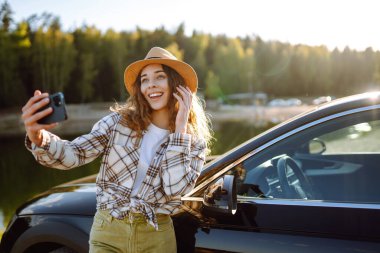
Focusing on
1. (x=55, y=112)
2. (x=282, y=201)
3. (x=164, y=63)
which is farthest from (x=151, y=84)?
(x=282, y=201)

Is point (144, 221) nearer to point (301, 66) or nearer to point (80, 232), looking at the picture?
point (80, 232)

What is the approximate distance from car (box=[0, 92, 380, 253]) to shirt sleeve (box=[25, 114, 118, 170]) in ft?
1.66

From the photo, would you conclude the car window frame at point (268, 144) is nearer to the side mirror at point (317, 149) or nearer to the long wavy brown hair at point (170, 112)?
the long wavy brown hair at point (170, 112)

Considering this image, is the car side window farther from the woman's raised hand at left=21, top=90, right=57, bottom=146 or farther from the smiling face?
the woman's raised hand at left=21, top=90, right=57, bottom=146

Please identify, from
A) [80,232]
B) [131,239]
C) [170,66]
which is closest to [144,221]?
[131,239]

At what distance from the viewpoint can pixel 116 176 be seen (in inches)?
84.0

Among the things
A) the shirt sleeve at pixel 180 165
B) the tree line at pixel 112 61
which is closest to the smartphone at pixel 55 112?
the shirt sleeve at pixel 180 165

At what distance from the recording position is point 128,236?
2.07 meters

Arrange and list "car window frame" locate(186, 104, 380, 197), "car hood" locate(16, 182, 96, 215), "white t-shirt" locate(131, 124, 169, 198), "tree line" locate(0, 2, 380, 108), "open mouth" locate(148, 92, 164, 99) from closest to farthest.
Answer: "car window frame" locate(186, 104, 380, 197), "white t-shirt" locate(131, 124, 169, 198), "open mouth" locate(148, 92, 164, 99), "car hood" locate(16, 182, 96, 215), "tree line" locate(0, 2, 380, 108)

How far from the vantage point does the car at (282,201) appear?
188 centimetres

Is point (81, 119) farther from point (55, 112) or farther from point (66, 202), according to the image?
point (55, 112)

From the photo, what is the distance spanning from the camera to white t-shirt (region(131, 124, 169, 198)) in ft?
7.09

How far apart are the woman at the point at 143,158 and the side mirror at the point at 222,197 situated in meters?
0.11

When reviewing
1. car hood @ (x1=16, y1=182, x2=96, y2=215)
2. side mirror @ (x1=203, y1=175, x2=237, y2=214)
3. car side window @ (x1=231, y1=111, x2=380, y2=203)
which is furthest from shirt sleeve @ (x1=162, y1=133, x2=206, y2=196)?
car hood @ (x1=16, y1=182, x2=96, y2=215)
